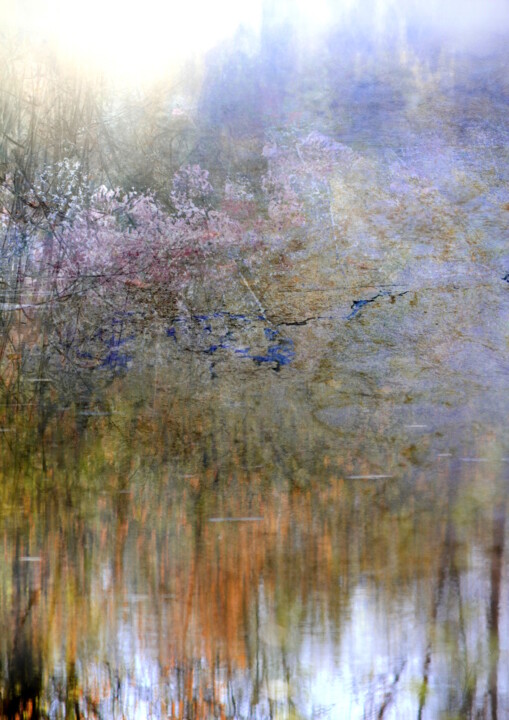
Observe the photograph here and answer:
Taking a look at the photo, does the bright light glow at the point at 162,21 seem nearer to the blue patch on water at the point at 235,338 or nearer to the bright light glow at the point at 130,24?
the bright light glow at the point at 130,24

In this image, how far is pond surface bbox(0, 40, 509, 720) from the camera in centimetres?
112

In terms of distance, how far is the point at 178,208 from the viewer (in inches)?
88.7

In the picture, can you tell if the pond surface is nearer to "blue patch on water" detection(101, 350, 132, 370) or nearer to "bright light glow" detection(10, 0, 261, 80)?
"blue patch on water" detection(101, 350, 132, 370)

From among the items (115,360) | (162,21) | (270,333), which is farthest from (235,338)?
(162,21)

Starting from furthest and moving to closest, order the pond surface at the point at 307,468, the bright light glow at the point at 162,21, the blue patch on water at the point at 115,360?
the bright light glow at the point at 162,21, the blue patch on water at the point at 115,360, the pond surface at the point at 307,468

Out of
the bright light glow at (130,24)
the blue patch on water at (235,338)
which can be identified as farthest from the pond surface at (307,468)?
the bright light glow at (130,24)

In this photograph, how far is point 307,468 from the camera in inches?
67.1

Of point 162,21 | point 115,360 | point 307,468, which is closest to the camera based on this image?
point 307,468

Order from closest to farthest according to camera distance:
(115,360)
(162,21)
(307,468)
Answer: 1. (307,468)
2. (115,360)
3. (162,21)

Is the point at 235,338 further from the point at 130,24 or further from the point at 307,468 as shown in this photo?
the point at 130,24

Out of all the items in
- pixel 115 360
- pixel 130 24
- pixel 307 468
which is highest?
pixel 130 24

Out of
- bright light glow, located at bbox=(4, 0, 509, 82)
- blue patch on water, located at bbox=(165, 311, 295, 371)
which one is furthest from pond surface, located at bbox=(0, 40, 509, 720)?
bright light glow, located at bbox=(4, 0, 509, 82)

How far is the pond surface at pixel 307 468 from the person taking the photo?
112 cm

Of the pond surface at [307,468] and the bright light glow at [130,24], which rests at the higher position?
the bright light glow at [130,24]
